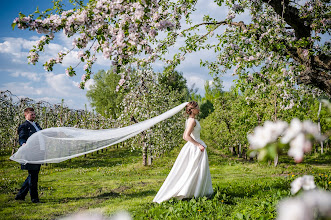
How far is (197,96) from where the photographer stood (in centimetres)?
4688

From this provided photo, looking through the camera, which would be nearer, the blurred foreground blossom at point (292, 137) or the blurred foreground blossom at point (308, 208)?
the blurred foreground blossom at point (308, 208)

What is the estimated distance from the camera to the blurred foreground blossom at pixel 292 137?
1.04 metres

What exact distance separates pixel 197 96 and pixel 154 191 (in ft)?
132

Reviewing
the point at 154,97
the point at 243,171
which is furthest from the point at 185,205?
the point at 154,97

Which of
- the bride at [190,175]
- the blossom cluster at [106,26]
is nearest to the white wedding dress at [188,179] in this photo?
the bride at [190,175]

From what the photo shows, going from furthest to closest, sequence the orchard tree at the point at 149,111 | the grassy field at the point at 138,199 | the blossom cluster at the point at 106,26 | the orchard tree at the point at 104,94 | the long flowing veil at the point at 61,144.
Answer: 1. the orchard tree at the point at 104,94
2. the orchard tree at the point at 149,111
3. the long flowing veil at the point at 61,144
4. the grassy field at the point at 138,199
5. the blossom cluster at the point at 106,26

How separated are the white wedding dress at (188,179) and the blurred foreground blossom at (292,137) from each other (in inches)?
175

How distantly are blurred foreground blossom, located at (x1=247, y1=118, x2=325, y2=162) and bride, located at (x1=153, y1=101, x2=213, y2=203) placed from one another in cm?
445

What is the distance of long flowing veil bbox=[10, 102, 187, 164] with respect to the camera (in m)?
5.67

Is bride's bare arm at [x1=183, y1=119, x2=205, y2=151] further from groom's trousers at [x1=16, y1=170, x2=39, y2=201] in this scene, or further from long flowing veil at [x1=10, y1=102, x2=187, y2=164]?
groom's trousers at [x1=16, y1=170, x2=39, y2=201]

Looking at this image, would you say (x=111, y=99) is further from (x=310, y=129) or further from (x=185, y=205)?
(x=310, y=129)

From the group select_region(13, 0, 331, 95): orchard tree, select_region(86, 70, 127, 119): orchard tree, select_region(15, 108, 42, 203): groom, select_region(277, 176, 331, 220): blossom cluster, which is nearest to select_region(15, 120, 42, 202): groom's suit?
select_region(15, 108, 42, 203): groom

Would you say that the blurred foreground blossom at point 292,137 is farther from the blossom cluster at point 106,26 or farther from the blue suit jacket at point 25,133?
the blue suit jacket at point 25,133

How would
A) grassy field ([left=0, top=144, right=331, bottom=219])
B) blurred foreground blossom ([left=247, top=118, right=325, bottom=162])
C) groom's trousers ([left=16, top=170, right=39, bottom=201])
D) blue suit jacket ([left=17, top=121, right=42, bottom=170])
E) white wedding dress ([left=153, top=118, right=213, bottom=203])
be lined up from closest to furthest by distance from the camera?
blurred foreground blossom ([left=247, top=118, right=325, bottom=162]) < grassy field ([left=0, top=144, right=331, bottom=219]) < white wedding dress ([left=153, top=118, right=213, bottom=203]) < blue suit jacket ([left=17, top=121, right=42, bottom=170]) < groom's trousers ([left=16, top=170, right=39, bottom=201])
